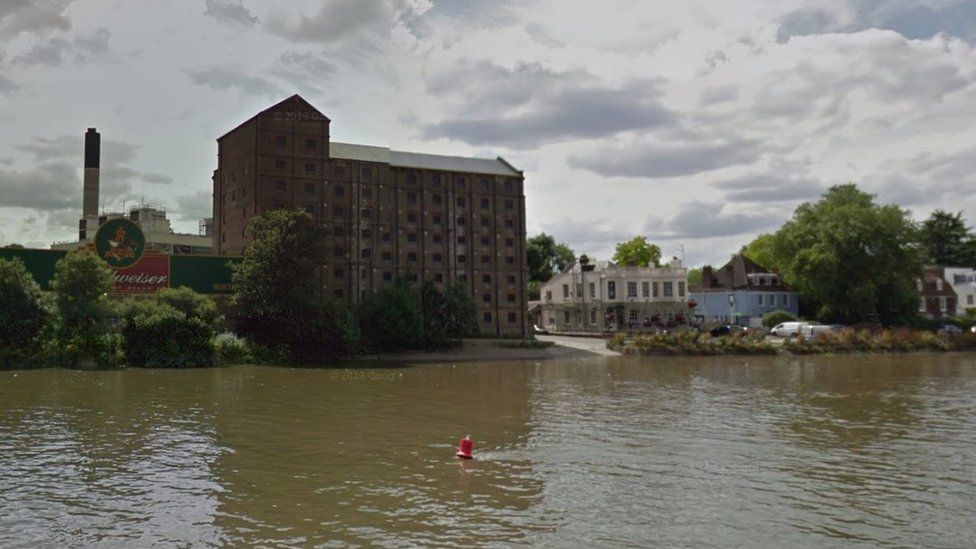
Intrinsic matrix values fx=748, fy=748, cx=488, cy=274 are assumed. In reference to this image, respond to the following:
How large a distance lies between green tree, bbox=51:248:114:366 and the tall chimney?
40.8 m

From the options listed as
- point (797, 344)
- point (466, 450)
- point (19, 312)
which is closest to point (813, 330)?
point (797, 344)

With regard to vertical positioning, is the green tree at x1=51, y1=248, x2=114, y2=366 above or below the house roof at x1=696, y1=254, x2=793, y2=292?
below

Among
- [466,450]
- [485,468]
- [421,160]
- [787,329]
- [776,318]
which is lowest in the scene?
[485,468]

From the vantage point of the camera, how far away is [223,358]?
50469mm

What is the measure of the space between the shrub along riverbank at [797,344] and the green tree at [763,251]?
2053 centimetres

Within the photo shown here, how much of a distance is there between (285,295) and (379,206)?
19563 millimetres

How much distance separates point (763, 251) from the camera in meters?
105

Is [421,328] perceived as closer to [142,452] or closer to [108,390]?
[108,390]

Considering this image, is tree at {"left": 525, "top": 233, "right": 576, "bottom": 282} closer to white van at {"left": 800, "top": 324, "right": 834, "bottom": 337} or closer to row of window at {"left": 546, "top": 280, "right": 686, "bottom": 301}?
row of window at {"left": 546, "top": 280, "right": 686, "bottom": 301}

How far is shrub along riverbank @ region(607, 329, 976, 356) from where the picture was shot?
64.4 m

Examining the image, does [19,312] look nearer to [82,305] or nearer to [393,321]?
[82,305]

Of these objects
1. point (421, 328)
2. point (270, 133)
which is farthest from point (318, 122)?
point (421, 328)

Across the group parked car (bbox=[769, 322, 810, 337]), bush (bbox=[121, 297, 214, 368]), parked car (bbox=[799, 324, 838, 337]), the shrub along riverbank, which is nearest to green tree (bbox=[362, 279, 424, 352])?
bush (bbox=[121, 297, 214, 368])

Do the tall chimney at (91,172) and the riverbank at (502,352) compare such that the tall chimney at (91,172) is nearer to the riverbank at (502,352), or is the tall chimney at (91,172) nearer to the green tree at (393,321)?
the green tree at (393,321)
